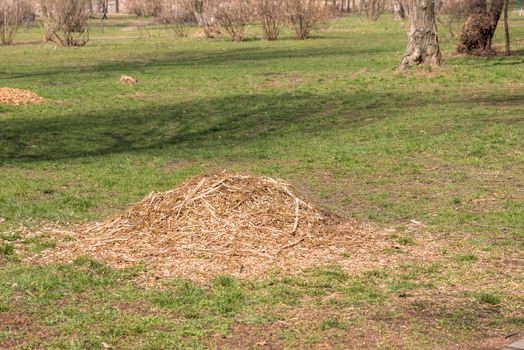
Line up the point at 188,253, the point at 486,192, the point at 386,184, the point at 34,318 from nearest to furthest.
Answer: the point at 34,318 → the point at 188,253 → the point at 486,192 → the point at 386,184

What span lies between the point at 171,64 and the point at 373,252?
2477 cm

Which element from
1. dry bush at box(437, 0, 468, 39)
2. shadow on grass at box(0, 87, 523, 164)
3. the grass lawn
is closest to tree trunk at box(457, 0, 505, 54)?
dry bush at box(437, 0, 468, 39)

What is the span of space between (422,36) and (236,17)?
19.3 meters

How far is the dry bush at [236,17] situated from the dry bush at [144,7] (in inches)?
879

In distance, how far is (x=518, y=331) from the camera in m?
6.43

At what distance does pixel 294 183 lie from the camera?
40.1ft

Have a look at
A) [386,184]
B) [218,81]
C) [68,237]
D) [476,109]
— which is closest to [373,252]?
[68,237]

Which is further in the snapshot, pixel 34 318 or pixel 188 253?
pixel 188 253

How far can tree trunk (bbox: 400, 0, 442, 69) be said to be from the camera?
26672 millimetres

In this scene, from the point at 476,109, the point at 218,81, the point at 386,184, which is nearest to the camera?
the point at 386,184

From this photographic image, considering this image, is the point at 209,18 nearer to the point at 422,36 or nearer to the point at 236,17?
the point at 236,17

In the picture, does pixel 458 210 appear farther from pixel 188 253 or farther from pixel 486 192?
pixel 188 253

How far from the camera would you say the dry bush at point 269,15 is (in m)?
44.1

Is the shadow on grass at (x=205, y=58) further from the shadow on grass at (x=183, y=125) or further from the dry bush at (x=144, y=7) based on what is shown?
the dry bush at (x=144, y=7)
